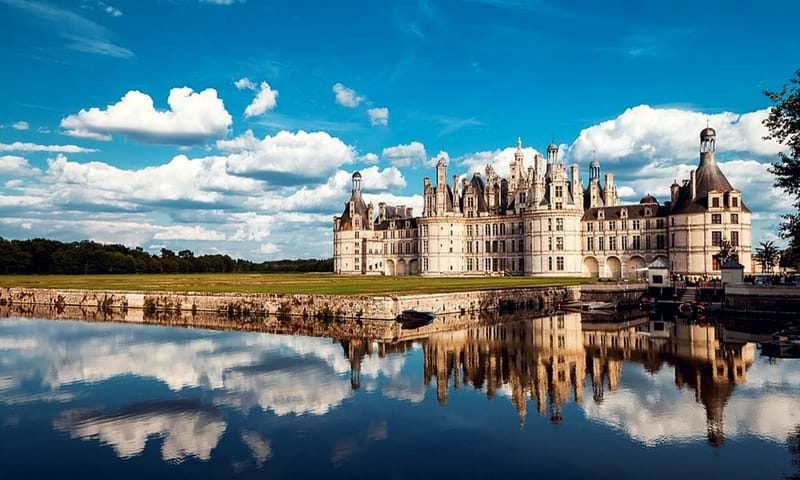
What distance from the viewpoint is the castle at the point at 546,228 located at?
229 ft

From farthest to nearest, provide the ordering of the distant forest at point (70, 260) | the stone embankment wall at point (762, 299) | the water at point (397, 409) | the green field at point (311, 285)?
the distant forest at point (70, 260) → the green field at point (311, 285) → the stone embankment wall at point (762, 299) → the water at point (397, 409)

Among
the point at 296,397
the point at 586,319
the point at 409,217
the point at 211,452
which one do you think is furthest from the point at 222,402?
the point at 409,217

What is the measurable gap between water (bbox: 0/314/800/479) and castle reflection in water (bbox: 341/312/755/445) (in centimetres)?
13

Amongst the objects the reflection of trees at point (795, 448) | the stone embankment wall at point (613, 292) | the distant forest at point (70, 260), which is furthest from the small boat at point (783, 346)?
the distant forest at point (70, 260)

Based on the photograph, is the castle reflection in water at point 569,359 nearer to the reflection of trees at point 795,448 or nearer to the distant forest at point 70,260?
the reflection of trees at point 795,448

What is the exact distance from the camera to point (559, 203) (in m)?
79.6

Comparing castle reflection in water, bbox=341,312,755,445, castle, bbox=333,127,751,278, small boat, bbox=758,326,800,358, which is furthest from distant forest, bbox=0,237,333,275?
small boat, bbox=758,326,800,358

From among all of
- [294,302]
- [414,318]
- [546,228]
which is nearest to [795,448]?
[414,318]

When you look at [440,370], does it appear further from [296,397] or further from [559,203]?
[559,203]

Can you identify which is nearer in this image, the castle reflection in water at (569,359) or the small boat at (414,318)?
the castle reflection in water at (569,359)

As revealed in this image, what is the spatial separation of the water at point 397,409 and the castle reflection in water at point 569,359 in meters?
0.13

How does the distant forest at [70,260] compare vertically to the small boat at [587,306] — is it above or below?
above

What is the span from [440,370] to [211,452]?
37.7ft

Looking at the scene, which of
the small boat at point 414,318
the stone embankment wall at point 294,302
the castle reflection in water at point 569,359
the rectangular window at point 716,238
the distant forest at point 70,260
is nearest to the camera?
the castle reflection in water at point 569,359
